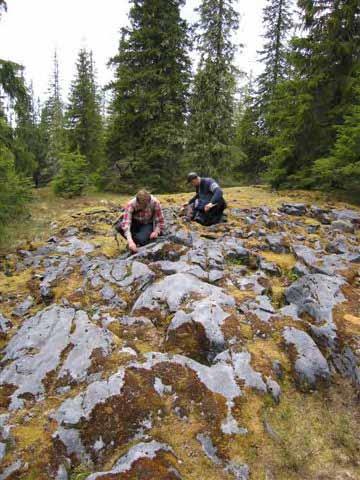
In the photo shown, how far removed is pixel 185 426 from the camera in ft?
9.44

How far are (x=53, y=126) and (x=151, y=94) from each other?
2093 centimetres

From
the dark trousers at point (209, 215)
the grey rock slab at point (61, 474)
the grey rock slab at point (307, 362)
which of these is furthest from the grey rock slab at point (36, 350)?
the dark trousers at point (209, 215)

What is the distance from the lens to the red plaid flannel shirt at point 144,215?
6426 mm

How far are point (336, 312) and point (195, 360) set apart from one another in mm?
2075

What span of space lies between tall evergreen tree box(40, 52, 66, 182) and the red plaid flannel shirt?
1613 centimetres

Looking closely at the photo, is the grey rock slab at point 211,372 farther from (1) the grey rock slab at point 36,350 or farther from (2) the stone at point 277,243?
(2) the stone at point 277,243

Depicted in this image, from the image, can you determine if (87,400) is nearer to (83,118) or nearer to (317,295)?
(317,295)

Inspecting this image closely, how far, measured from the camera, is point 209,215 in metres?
7.89

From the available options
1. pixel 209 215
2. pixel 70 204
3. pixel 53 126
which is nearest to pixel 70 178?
pixel 70 204

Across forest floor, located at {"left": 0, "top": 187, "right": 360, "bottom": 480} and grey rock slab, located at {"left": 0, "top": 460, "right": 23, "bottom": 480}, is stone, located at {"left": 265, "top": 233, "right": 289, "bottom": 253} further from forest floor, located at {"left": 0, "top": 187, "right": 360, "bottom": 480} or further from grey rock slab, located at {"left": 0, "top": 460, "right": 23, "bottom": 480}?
grey rock slab, located at {"left": 0, "top": 460, "right": 23, "bottom": 480}

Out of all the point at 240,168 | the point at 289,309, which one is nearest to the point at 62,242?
the point at 289,309

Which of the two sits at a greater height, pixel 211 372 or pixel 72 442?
pixel 211 372

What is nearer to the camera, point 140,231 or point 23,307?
point 23,307

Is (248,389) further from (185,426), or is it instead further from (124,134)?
(124,134)
